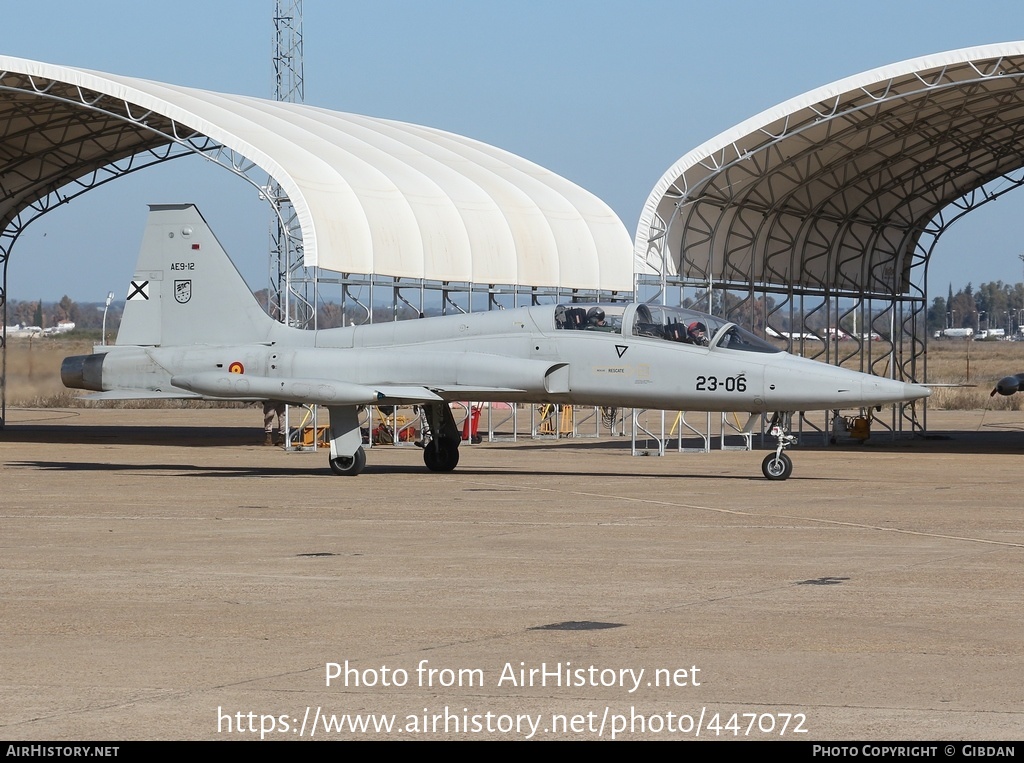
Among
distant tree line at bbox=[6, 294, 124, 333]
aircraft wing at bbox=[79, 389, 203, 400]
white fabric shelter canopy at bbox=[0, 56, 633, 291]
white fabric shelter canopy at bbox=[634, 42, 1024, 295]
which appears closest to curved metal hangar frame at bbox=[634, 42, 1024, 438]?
white fabric shelter canopy at bbox=[634, 42, 1024, 295]

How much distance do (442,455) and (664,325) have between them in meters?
4.53

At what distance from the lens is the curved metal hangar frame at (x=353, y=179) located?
27.6m

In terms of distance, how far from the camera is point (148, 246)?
22.6 meters

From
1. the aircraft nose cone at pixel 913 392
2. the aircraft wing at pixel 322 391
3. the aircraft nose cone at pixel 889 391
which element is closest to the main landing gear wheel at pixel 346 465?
the aircraft wing at pixel 322 391

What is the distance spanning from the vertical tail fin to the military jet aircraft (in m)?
0.02

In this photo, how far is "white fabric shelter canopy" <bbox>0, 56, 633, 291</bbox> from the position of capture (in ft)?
90.6

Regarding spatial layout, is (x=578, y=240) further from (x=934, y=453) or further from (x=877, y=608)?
(x=877, y=608)

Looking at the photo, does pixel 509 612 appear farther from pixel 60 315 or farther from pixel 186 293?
pixel 60 315

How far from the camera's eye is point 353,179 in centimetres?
2997

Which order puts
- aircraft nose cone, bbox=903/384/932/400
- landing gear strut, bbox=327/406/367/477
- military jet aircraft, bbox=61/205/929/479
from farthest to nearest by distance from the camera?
landing gear strut, bbox=327/406/367/477, military jet aircraft, bbox=61/205/929/479, aircraft nose cone, bbox=903/384/932/400

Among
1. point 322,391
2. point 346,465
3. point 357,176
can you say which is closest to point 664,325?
point 322,391

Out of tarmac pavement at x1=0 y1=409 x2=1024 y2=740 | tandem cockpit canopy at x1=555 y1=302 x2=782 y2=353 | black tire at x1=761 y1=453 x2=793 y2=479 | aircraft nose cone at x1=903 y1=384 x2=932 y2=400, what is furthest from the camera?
black tire at x1=761 y1=453 x2=793 y2=479

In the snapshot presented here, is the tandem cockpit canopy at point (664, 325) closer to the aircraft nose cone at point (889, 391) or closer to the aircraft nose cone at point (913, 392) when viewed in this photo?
the aircraft nose cone at point (889, 391)

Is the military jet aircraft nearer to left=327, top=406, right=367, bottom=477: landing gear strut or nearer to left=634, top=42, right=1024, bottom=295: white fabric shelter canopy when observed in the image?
left=327, top=406, right=367, bottom=477: landing gear strut
